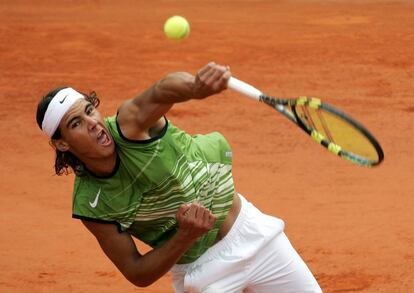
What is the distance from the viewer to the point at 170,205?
232 inches

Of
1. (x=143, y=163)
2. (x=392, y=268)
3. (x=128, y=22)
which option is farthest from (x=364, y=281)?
(x=128, y=22)

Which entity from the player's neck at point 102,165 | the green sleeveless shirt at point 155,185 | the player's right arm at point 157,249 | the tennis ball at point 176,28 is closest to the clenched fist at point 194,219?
the player's right arm at point 157,249

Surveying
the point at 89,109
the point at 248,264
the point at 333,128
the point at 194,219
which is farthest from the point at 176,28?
the point at 248,264

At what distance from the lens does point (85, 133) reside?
565 centimetres

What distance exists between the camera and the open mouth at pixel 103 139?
562 cm

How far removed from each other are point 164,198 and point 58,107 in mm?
750

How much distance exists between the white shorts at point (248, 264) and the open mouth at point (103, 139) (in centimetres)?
102

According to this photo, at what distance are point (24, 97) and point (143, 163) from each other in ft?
26.1

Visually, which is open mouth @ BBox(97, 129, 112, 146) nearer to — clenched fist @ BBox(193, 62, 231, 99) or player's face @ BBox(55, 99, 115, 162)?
player's face @ BBox(55, 99, 115, 162)

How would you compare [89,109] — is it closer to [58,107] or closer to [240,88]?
[58,107]

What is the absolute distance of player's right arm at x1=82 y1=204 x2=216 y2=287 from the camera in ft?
18.1

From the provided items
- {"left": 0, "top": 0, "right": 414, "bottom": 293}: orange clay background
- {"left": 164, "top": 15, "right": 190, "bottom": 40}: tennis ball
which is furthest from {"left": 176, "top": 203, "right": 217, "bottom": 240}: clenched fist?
{"left": 0, "top": 0, "right": 414, "bottom": 293}: orange clay background

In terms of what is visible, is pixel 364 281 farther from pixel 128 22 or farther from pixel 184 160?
pixel 128 22

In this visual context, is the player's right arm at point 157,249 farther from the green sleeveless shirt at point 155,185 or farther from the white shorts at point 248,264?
the white shorts at point 248,264
